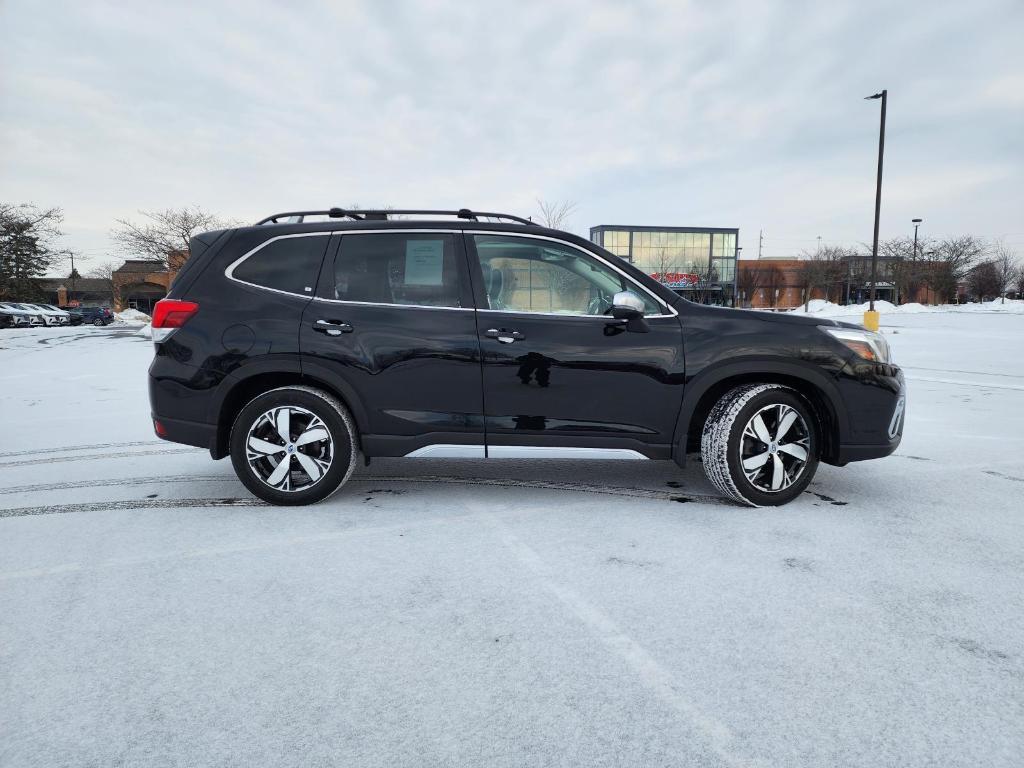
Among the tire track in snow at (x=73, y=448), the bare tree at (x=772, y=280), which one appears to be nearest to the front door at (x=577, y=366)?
the tire track in snow at (x=73, y=448)

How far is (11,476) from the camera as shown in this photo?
5047mm

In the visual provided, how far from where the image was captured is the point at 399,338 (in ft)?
13.8

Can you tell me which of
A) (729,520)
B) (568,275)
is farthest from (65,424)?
(729,520)

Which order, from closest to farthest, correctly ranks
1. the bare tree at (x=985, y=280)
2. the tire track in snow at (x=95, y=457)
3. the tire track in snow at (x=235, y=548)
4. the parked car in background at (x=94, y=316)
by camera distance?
the tire track in snow at (x=235, y=548)
the tire track in snow at (x=95, y=457)
the parked car in background at (x=94, y=316)
the bare tree at (x=985, y=280)

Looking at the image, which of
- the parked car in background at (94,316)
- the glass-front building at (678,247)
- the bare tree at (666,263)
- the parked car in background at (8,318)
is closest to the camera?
the parked car in background at (8,318)

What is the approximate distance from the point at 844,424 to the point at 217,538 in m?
3.81

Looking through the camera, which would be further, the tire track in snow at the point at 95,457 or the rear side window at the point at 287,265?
the tire track in snow at the point at 95,457

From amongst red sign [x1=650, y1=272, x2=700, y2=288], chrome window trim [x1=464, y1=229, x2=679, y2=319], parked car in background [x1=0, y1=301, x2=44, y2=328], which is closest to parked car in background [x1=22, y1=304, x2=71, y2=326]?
parked car in background [x1=0, y1=301, x2=44, y2=328]

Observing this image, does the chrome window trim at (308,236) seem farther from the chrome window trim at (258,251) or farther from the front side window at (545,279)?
the front side window at (545,279)

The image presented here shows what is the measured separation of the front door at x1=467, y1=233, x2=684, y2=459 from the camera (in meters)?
4.16

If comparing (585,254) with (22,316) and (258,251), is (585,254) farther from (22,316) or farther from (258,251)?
(22,316)

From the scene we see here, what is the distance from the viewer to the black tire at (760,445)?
4.10 metres

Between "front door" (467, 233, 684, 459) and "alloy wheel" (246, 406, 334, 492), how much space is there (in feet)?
3.51

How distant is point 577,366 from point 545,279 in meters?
0.63
